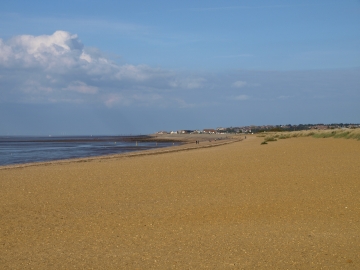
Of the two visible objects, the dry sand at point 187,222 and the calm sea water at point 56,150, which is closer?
the dry sand at point 187,222

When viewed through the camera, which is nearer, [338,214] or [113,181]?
[338,214]

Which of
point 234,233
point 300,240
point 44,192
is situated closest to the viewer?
point 300,240

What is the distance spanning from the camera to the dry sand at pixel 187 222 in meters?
5.89

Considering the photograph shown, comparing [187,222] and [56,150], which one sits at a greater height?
[56,150]

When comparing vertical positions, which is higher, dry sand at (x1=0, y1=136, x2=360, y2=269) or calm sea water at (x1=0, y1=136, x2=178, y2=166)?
calm sea water at (x1=0, y1=136, x2=178, y2=166)

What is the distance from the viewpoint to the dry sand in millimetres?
5889

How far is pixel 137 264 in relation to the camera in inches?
225

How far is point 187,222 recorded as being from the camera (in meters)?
7.87

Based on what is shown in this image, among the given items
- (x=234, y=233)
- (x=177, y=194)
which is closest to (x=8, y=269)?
(x=234, y=233)

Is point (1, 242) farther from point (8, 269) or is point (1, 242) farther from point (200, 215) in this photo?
point (200, 215)

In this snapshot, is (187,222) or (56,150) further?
(56,150)

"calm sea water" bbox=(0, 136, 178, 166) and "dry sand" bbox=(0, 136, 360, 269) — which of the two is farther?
→ "calm sea water" bbox=(0, 136, 178, 166)

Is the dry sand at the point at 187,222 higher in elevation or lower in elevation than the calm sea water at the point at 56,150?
lower

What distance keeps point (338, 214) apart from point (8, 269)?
589 cm
